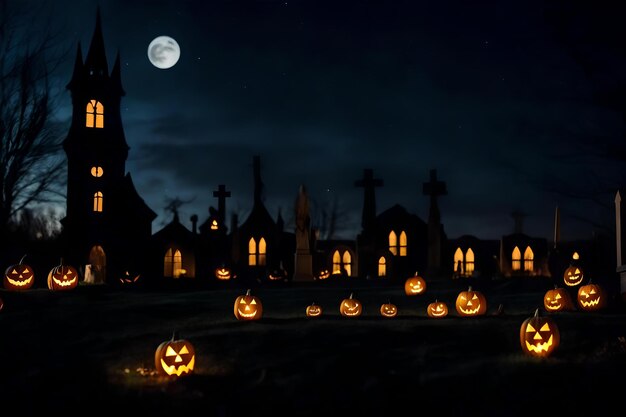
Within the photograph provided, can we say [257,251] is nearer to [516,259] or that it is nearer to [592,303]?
[516,259]

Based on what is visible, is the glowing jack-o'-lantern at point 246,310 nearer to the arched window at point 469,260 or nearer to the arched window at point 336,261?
the arched window at point 336,261

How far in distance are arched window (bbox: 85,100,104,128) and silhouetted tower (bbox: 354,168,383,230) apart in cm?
1478

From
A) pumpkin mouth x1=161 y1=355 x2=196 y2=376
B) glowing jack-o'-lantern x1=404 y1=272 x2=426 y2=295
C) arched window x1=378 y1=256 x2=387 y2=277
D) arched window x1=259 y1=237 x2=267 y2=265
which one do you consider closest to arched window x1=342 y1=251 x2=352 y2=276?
arched window x1=378 y1=256 x2=387 y2=277

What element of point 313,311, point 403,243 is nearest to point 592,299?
point 313,311

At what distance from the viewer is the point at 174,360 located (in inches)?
522

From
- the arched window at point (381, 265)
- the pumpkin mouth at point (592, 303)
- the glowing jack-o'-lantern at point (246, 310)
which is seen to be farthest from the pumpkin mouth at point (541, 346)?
the arched window at point (381, 265)

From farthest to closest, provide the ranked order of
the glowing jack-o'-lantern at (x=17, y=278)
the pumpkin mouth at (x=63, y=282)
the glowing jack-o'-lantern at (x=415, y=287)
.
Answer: the glowing jack-o'-lantern at (x=415, y=287) < the pumpkin mouth at (x=63, y=282) < the glowing jack-o'-lantern at (x=17, y=278)

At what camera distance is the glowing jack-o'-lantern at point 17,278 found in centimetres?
2331

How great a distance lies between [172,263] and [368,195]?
13013 mm

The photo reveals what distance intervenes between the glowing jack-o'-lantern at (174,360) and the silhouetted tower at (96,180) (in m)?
27.9

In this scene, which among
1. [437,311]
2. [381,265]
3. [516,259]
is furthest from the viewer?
[516,259]

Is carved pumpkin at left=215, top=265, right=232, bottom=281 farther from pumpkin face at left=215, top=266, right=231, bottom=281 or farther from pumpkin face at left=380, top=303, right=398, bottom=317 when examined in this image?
pumpkin face at left=380, top=303, right=398, bottom=317

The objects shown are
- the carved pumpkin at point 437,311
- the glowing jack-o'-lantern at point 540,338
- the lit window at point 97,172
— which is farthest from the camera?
the lit window at point 97,172

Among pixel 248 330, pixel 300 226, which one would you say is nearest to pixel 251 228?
pixel 300 226
